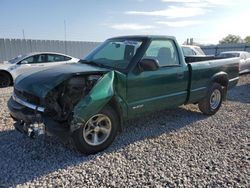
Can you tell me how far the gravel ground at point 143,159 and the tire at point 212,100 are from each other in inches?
27.2

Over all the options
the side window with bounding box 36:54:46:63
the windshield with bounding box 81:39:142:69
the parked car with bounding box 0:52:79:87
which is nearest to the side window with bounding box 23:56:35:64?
the parked car with bounding box 0:52:79:87

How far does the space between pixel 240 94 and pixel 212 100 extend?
358 cm

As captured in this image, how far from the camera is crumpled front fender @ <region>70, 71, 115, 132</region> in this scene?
364 centimetres

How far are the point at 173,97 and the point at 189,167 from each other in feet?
6.11

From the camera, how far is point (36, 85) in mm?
3896

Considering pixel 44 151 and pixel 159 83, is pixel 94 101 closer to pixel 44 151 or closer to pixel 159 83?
pixel 44 151

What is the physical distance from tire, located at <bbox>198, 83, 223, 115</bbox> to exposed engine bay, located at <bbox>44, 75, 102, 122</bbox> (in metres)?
3.25

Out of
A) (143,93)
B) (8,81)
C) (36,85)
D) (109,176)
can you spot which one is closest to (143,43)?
(143,93)

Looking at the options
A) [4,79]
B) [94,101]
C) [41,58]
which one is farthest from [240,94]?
[4,79]

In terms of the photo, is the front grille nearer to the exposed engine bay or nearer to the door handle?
the exposed engine bay

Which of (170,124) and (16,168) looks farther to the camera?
(170,124)

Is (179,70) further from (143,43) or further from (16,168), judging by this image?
(16,168)

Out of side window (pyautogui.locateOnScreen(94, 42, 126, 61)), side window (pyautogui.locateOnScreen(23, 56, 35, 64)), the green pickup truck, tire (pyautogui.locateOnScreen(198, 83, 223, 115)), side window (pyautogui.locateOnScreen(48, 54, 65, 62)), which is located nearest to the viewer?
the green pickup truck

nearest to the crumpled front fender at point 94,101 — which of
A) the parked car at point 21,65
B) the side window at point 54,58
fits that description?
the parked car at point 21,65
